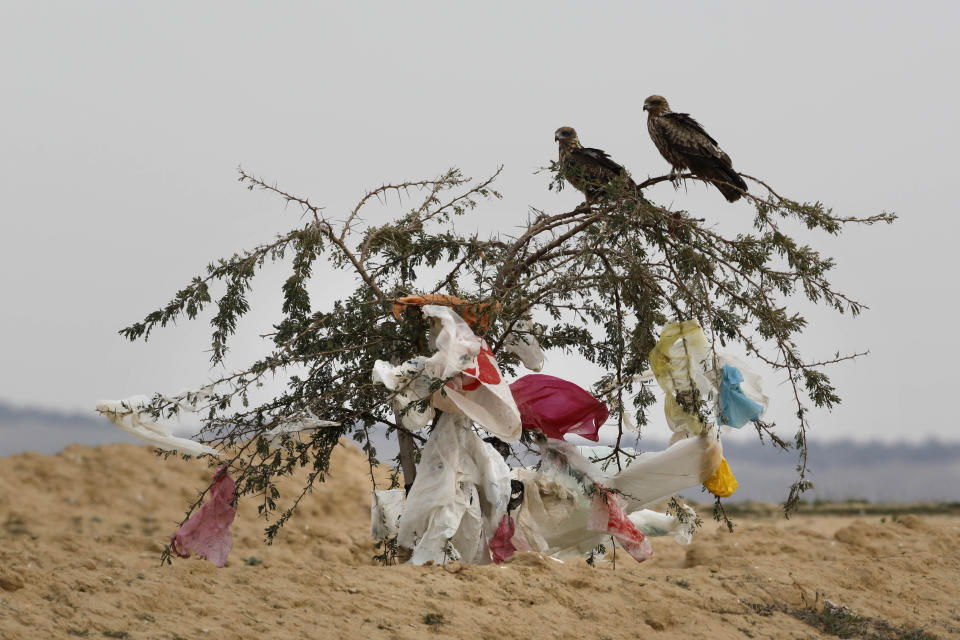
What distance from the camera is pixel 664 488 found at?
5.75m

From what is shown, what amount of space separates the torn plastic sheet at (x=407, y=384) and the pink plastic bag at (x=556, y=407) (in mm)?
779

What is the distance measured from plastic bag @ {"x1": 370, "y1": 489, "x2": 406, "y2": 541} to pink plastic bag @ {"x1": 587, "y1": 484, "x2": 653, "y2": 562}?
1.29 meters

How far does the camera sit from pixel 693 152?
17.9ft

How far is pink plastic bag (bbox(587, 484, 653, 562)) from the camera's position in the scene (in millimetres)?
5477

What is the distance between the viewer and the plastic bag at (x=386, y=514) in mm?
6086

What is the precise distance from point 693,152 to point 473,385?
1.84m

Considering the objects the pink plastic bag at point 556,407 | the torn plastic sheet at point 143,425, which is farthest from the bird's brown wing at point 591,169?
the torn plastic sheet at point 143,425

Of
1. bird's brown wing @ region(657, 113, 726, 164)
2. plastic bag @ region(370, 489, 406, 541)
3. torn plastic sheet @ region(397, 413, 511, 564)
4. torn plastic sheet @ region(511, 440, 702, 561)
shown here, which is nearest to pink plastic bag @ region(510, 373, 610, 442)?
torn plastic sheet @ region(511, 440, 702, 561)

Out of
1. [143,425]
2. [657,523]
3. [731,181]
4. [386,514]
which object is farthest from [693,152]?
[143,425]

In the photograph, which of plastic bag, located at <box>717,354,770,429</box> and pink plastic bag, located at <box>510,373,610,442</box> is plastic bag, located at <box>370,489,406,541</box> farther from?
plastic bag, located at <box>717,354,770,429</box>

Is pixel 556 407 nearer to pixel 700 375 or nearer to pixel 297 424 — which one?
pixel 700 375

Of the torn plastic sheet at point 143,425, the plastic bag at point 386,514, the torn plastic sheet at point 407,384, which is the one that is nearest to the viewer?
the torn plastic sheet at point 407,384

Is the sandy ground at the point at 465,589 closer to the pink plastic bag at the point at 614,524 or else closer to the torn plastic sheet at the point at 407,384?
the pink plastic bag at the point at 614,524

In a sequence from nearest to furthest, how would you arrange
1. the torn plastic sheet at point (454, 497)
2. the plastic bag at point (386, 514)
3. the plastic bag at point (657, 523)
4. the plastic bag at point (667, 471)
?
the torn plastic sheet at point (454, 497), the plastic bag at point (667, 471), the plastic bag at point (386, 514), the plastic bag at point (657, 523)
